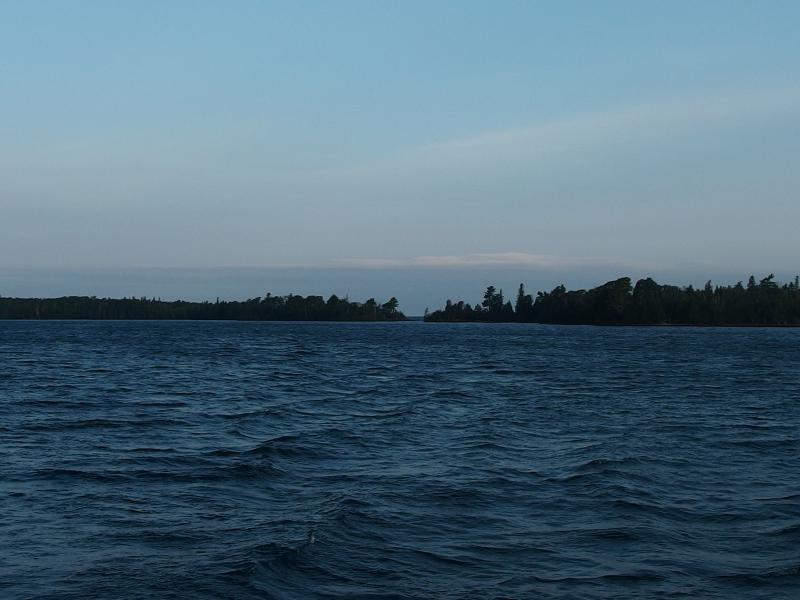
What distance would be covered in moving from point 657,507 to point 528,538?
12.6 ft

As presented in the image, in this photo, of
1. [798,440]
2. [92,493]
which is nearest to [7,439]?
[92,493]

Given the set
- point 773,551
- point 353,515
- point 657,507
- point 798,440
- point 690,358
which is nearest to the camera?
point 773,551

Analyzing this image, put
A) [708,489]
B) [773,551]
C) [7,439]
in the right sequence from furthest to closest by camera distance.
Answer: [7,439], [708,489], [773,551]

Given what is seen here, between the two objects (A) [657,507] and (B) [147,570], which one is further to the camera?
(A) [657,507]

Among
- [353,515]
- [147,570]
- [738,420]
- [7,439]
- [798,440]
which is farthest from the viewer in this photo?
[738,420]

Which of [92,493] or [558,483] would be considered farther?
[558,483]

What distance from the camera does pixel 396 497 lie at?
60.4 ft

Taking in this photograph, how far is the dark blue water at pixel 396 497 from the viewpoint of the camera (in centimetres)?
1308

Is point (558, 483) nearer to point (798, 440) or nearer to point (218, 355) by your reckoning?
point (798, 440)

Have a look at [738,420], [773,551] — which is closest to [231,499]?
[773,551]

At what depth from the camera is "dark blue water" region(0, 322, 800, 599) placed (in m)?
13.1

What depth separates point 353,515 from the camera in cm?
1669

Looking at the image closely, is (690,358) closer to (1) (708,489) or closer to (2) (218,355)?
(2) (218,355)

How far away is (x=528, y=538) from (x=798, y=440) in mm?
15095
